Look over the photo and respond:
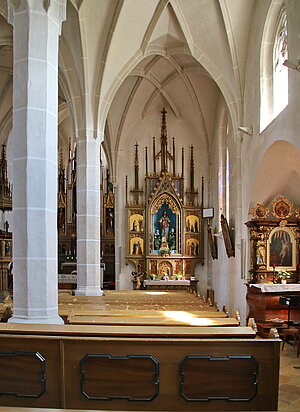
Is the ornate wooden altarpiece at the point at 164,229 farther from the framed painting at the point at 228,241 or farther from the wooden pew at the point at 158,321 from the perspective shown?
the wooden pew at the point at 158,321

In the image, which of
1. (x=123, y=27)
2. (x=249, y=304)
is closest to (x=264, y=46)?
(x=123, y=27)

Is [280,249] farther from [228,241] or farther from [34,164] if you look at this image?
[34,164]

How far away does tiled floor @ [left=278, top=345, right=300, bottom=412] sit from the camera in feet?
18.4

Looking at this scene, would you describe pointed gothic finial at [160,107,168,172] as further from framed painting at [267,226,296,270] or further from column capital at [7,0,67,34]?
column capital at [7,0,67,34]

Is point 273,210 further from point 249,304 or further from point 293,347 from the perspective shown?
point 293,347

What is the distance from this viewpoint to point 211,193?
1820cm

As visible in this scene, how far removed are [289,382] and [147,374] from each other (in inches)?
136

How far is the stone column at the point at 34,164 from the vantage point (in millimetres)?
6180

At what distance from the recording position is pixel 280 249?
11.1m

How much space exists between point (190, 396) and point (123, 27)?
33.7 ft

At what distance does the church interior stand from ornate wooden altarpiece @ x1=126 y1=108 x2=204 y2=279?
6 centimetres

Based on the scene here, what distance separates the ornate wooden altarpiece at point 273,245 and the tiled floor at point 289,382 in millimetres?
2468

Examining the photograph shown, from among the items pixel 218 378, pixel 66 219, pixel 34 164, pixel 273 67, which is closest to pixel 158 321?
pixel 218 378

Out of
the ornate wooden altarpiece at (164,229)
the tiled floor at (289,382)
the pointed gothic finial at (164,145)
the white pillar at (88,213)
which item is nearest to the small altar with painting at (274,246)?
the tiled floor at (289,382)
